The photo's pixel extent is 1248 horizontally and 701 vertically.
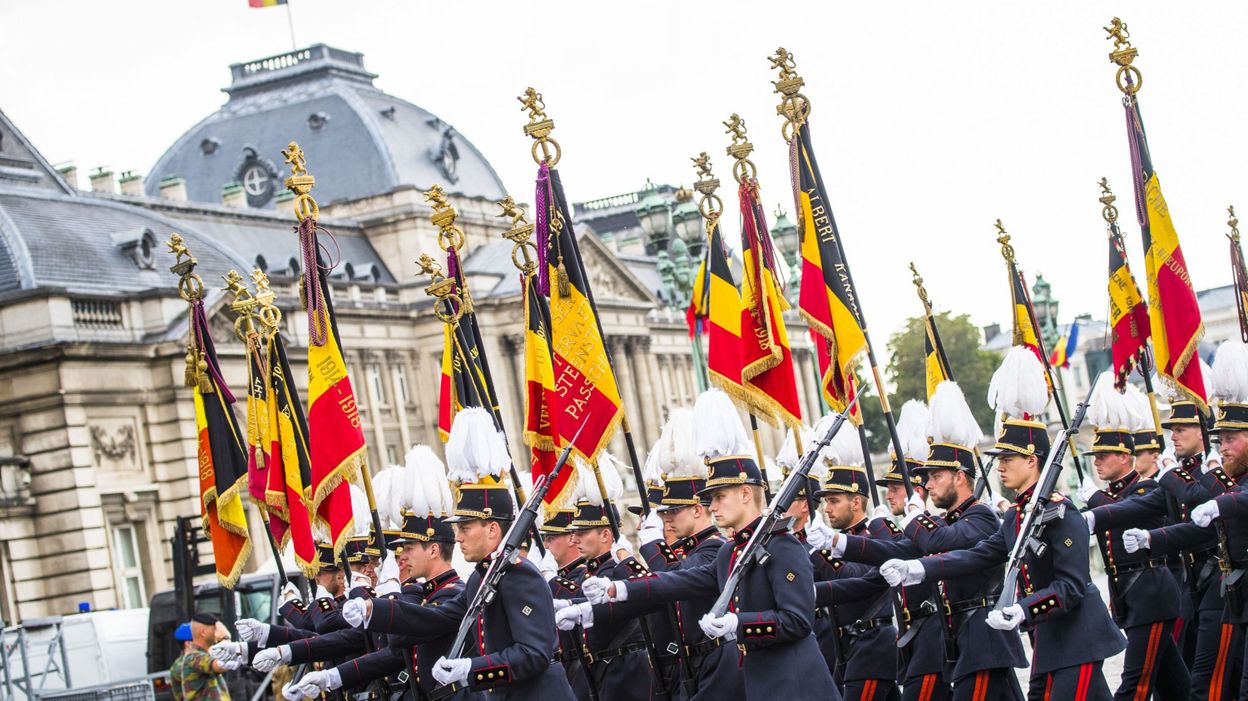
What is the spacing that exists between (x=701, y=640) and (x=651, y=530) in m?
0.93

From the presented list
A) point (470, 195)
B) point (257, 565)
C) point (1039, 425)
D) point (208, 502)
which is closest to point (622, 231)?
point (470, 195)

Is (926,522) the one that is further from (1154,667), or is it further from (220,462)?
(220,462)

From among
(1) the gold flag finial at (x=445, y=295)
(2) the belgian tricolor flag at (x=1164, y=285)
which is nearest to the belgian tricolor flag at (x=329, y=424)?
Answer: (1) the gold flag finial at (x=445, y=295)

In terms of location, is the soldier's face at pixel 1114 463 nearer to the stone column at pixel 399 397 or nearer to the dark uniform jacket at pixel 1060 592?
the dark uniform jacket at pixel 1060 592

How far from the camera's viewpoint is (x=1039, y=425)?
11734 millimetres

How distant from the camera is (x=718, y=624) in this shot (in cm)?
977

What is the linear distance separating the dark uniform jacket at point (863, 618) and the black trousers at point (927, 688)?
324 mm

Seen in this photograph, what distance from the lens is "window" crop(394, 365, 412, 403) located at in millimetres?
63750

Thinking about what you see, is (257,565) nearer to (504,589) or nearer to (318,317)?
(318,317)

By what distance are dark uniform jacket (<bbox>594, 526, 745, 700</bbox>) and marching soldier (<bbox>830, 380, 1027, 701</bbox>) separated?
748mm

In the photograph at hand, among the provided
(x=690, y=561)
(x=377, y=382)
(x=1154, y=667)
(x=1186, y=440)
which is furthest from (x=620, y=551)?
(x=377, y=382)

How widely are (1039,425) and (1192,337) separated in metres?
3.89

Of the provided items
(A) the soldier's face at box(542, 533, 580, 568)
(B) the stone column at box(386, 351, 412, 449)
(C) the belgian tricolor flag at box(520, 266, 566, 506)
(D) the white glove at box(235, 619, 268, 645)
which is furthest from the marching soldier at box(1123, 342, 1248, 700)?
(B) the stone column at box(386, 351, 412, 449)

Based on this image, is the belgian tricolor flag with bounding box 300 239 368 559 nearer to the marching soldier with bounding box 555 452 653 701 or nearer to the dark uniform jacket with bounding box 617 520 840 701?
the marching soldier with bounding box 555 452 653 701
